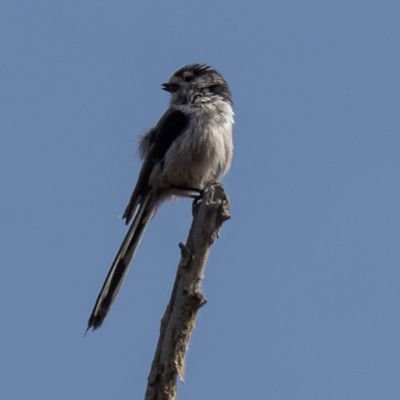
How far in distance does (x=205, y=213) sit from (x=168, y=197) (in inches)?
114

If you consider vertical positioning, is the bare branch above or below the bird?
below

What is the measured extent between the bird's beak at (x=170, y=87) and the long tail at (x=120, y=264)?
1.28 meters

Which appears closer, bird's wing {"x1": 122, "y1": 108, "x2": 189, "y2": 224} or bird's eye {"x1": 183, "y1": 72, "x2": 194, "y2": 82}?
bird's wing {"x1": 122, "y1": 108, "x2": 189, "y2": 224}

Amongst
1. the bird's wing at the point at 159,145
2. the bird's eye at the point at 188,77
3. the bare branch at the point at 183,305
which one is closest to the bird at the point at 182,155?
the bird's wing at the point at 159,145

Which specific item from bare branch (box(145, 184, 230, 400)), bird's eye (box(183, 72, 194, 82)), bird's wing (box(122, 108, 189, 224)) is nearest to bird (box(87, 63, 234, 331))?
bird's wing (box(122, 108, 189, 224))

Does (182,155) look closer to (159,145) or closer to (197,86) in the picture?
(159,145)

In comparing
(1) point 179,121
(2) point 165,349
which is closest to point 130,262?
(1) point 179,121

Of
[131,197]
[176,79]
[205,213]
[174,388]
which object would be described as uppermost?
[176,79]

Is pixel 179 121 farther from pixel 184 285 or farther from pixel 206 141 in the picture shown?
pixel 184 285

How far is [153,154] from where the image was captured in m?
8.57

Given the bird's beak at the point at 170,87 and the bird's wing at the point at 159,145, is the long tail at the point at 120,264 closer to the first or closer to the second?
the bird's wing at the point at 159,145

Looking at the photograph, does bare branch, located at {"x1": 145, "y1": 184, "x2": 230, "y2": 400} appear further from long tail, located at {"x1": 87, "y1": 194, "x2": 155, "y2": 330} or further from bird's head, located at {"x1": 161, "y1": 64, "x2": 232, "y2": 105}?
bird's head, located at {"x1": 161, "y1": 64, "x2": 232, "y2": 105}

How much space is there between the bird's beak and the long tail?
1.28 m

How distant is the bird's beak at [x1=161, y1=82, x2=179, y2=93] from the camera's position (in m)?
9.20
